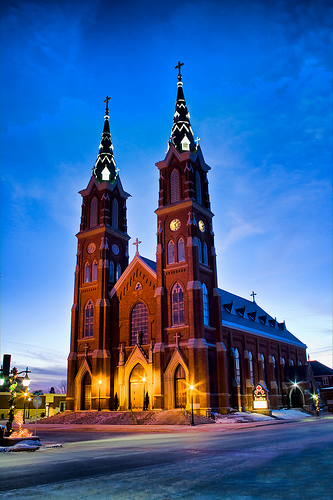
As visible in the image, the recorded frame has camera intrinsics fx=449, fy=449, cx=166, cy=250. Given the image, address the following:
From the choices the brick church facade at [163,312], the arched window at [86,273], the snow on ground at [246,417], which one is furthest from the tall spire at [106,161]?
the snow on ground at [246,417]

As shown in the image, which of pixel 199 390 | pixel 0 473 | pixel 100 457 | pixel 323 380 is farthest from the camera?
pixel 323 380

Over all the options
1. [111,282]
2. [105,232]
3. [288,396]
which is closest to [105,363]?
[111,282]

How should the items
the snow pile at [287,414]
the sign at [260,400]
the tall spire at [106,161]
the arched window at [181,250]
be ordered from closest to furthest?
1. the sign at [260,400]
2. the arched window at [181,250]
3. the snow pile at [287,414]
4. the tall spire at [106,161]

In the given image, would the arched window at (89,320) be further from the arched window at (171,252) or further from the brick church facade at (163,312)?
the arched window at (171,252)

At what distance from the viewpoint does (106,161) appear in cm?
5791

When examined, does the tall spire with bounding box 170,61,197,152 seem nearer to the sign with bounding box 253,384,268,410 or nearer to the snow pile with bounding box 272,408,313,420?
the sign with bounding box 253,384,268,410

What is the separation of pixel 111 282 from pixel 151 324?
855cm

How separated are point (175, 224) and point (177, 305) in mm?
8731

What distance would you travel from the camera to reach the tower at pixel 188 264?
42031mm

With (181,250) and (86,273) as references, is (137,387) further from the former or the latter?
(86,273)

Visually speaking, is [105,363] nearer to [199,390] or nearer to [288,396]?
[199,390]

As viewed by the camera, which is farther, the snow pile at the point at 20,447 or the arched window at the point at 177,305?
the arched window at the point at 177,305

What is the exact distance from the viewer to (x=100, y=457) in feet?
46.0

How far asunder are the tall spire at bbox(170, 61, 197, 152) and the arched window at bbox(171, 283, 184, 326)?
1629 centimetres
